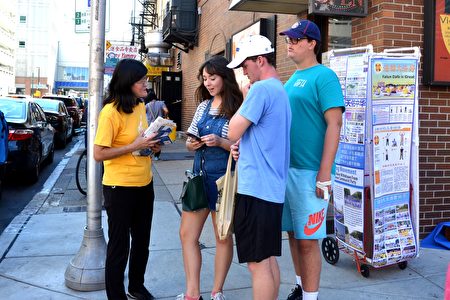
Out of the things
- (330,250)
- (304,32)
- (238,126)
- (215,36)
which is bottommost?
(330,250)

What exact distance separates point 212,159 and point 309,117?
2.51ft

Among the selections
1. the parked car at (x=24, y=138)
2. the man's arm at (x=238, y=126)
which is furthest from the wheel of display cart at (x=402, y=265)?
the parked car at (x=24, y=138)

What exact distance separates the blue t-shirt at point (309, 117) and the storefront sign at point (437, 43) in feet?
8.18

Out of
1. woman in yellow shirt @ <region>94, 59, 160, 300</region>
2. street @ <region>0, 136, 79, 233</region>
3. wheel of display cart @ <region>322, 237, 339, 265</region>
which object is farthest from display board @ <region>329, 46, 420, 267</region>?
street @ <region>0, 136, 79, 233</region>

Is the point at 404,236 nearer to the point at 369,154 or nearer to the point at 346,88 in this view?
the point at 369,154

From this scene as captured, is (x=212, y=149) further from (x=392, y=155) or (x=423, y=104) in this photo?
(x=423, y=104)

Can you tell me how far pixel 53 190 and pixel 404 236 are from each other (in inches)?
255

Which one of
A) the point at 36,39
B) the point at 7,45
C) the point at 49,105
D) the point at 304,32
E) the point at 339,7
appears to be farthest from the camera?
the point at 36,39

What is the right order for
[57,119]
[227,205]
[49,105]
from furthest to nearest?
[49,105] → [57,119] → [227,205]

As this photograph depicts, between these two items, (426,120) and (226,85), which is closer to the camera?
(226,85)

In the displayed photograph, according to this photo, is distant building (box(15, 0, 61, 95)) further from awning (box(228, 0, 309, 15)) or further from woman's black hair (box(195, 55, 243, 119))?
woman's black hair (box(195, 55, 243, 119))

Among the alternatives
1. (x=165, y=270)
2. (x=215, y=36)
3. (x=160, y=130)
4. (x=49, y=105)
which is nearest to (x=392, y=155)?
(x=160, y=130)

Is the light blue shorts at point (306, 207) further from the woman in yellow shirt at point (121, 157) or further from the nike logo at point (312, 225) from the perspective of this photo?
the woman in yellow shirt at point (121, 157)

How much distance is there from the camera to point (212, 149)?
Result: 341 centimetres
